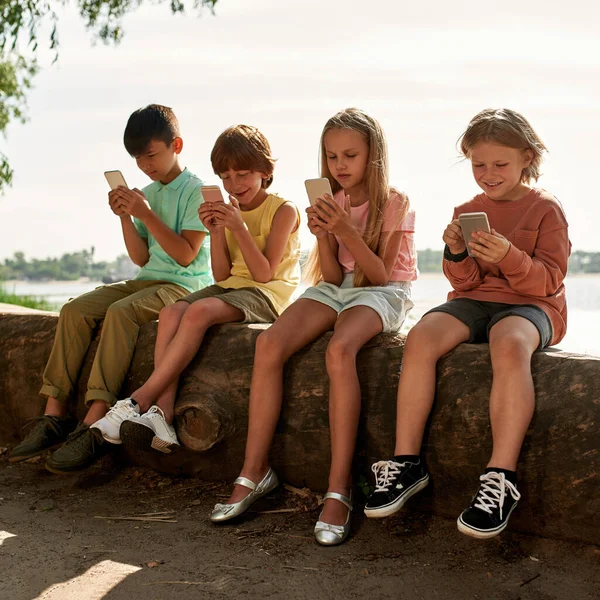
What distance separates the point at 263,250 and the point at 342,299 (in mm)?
610

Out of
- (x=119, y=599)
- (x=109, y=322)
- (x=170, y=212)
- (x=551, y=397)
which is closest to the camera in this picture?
(x=119, y=599)

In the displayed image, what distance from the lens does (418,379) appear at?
2.70 meters

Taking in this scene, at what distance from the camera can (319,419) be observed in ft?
10.0

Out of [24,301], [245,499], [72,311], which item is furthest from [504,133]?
[24,301]

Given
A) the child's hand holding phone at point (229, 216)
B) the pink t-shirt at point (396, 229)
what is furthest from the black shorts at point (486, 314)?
the child's hand holding phone at point (229, 216)

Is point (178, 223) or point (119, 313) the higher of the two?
point (178, 223)

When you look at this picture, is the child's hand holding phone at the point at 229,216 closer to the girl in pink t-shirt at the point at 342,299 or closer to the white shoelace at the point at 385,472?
the girl in pink t-shirt at the point at 342,299

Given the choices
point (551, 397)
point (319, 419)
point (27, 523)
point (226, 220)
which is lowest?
point (27, 523)

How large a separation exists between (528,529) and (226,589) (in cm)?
100

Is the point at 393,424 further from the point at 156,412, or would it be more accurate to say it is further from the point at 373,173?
the point at 373,173

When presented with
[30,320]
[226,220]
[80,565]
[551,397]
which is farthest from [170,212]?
[551,397]

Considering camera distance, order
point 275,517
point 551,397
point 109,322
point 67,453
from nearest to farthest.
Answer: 1. point 551,397
2. point 275,517
3. point 67,453
4. point 109,322

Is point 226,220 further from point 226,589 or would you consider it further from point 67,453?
point 226,589

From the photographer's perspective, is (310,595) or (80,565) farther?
(80,565)
